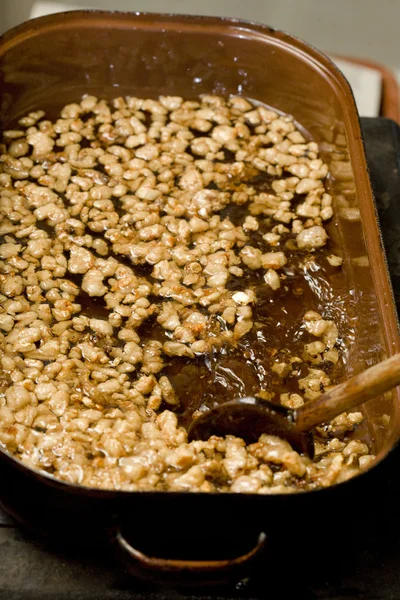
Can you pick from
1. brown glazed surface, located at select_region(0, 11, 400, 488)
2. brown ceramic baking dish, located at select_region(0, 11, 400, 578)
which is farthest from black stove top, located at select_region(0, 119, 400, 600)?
brown glazed surface, located at select_region(0, 11, 400, 488)

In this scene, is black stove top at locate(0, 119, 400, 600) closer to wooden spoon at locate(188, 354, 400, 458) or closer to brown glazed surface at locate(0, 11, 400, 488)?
wooden spoon at locate(188, 354, 400, 458)

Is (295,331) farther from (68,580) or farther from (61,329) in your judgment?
(68,580)

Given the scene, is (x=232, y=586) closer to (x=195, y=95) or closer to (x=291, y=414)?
(x=291, y=414)

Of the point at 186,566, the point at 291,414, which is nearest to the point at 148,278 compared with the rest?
the point at 291,414

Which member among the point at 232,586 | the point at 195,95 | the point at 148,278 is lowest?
the point at 232,586

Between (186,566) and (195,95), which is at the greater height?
(195,95)

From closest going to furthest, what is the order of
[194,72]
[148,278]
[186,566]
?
[186,566] → [148,278] → [194,72]

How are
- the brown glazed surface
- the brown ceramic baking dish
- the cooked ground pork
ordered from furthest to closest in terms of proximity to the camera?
the brown glazed surface → the cooked ground pork → the brown ceramic baking dish
